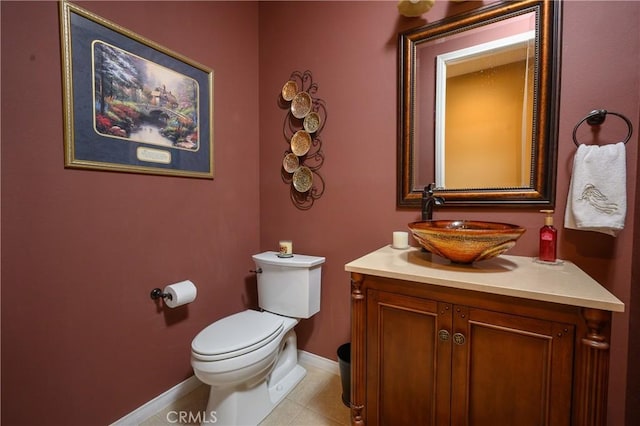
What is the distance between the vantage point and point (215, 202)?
1729 mm

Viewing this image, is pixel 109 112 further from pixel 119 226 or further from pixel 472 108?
pixel 472 108

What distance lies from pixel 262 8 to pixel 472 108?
1660mm

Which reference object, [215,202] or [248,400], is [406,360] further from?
[215,202]

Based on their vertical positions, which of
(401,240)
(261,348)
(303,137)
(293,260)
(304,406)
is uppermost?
(303,137)

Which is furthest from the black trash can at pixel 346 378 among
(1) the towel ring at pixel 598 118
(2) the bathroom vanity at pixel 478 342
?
(1) the towel ring at pixel 598 118

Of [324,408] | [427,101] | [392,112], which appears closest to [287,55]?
[392,112]

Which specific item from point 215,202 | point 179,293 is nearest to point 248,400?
point 179,293

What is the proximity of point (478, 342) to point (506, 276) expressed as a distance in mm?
242

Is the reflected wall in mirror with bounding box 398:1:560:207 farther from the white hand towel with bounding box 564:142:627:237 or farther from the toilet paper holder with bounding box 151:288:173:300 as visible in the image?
the toilet paper holder with bounding box 151:288:173:300

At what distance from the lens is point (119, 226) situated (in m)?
1.29

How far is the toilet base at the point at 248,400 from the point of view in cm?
127

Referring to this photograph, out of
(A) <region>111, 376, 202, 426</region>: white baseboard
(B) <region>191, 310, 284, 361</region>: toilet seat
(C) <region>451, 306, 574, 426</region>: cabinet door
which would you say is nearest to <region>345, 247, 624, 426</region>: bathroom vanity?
(C) <region>451, 306, 574, 426</region>: cabinet door

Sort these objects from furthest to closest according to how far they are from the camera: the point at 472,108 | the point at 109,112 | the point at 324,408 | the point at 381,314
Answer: the point at 324,408
the point at 472,108
the point at 109,112
the point at 381,314

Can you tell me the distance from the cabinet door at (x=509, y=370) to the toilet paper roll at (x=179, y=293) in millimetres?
1272
